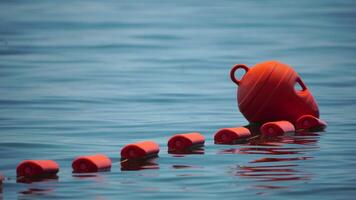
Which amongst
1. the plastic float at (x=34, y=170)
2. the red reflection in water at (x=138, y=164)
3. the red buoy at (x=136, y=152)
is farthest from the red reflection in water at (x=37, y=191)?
the red buoy at (x=136, y=152)

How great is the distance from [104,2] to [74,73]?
50.2 ft

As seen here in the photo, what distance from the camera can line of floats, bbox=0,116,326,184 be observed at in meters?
10.6

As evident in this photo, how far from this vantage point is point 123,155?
11.9 meters

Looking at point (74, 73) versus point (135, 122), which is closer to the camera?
point (135, 122)

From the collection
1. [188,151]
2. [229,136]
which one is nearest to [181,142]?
[188,151]

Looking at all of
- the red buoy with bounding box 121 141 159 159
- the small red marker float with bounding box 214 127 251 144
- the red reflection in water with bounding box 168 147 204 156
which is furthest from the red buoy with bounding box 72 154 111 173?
the small red marker float with bounding box 214 127 251 144

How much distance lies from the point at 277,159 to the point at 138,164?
1528mm

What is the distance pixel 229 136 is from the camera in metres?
13.3

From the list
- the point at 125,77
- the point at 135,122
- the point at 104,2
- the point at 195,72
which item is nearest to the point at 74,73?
the point at 125,77

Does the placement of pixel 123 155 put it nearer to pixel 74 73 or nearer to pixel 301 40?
pixel 74 73

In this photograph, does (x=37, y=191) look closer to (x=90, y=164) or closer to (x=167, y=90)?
(x=90, y=164)

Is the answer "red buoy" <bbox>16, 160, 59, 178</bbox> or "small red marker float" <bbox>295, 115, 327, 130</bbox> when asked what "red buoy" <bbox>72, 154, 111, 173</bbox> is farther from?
"small red marker float" <bbox>295, 115, 327, 130</bbox>

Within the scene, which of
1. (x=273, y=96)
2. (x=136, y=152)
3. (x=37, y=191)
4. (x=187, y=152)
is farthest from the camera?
(x=273, y=96)

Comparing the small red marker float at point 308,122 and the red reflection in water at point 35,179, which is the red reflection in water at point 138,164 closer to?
the red reflection in water at point 35,179
